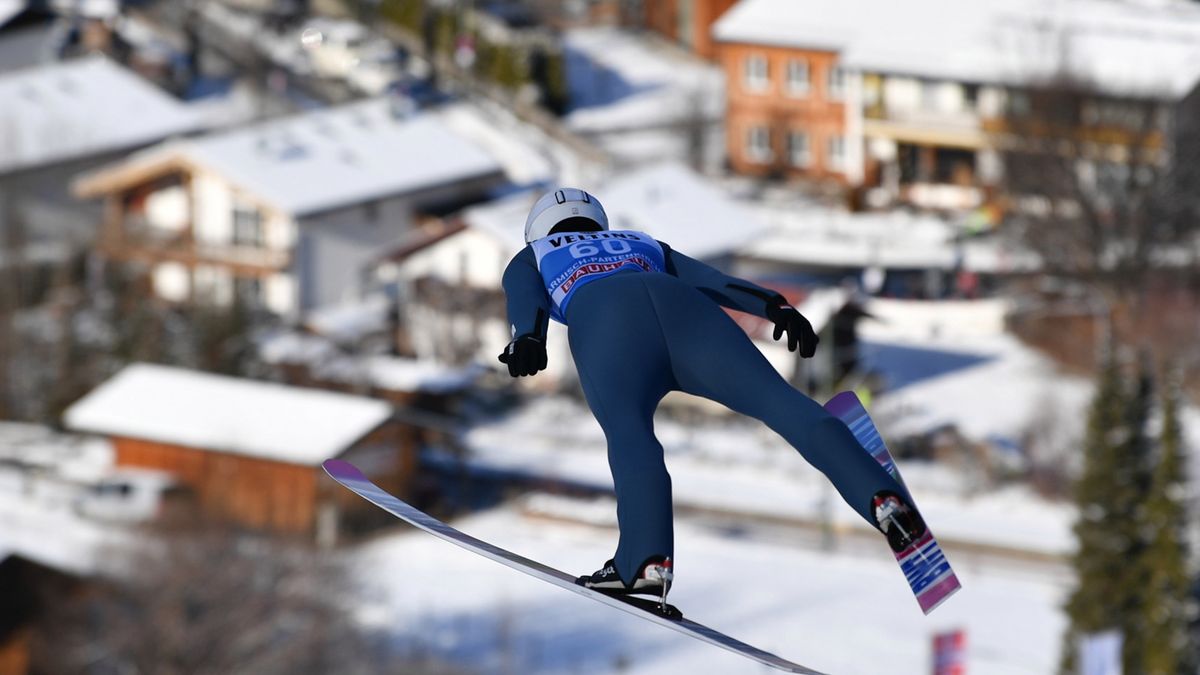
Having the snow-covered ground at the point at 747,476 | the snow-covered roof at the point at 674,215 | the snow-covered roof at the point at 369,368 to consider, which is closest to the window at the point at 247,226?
the snow-covered roof at the point at 369,368

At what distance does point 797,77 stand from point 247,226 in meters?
13.2

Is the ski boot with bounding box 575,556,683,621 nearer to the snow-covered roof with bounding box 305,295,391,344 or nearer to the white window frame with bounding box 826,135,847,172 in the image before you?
the snow-covered roof with bounding box 305,295,391,344

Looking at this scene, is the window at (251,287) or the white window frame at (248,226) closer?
the white window frame at (248,226)

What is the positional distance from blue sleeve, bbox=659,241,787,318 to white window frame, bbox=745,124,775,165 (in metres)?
38.5

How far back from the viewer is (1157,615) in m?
21.0

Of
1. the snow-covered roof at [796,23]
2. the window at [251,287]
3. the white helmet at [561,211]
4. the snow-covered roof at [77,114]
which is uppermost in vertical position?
the white helmet at [561,211]

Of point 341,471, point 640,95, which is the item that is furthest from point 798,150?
point 341,471

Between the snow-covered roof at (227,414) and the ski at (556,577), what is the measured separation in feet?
70.3

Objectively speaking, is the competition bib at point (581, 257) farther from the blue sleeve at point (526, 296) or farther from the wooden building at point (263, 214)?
Answer: the wooden building at point (263, 214)

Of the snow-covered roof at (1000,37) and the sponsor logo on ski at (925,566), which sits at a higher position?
the sponsor logo on ski at (925,566)

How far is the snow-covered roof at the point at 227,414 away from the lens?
27.1m

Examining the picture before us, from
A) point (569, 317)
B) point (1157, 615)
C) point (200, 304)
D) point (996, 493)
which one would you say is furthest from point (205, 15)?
point (569, 317)

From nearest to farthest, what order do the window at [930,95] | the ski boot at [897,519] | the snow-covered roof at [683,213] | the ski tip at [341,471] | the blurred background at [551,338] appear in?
the ski boot at [897,519] → the ski tip at [341,471] → the blurred background at [551,338] → the snow-covered roof at [683,213] → the window at [930,95]

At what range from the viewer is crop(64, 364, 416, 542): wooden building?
2667 centimetres
